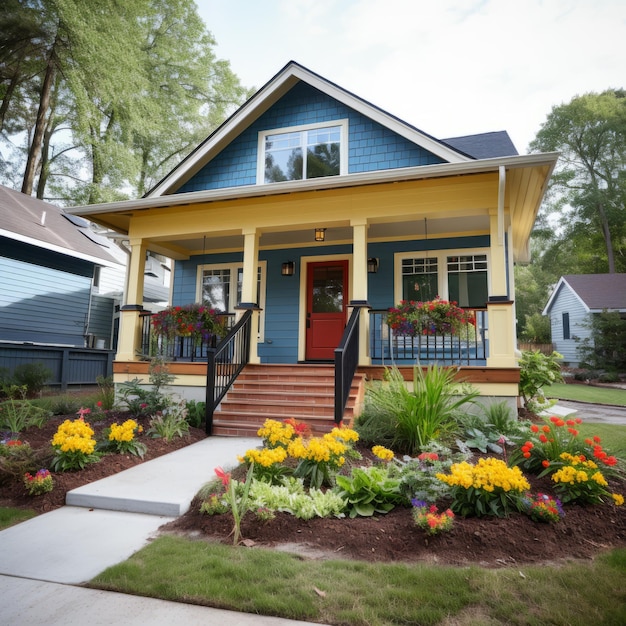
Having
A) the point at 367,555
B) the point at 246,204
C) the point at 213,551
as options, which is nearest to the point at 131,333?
the point at 246,204

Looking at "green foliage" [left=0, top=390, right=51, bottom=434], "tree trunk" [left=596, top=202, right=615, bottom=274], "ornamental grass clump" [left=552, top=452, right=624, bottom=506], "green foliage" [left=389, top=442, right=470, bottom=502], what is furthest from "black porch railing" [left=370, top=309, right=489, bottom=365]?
"tree trunk" [left=596, top=202, right=615, bottom=274]

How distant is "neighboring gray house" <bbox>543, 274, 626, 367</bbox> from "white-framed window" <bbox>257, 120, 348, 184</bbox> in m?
14.8

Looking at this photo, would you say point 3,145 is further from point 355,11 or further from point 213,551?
point 213,551

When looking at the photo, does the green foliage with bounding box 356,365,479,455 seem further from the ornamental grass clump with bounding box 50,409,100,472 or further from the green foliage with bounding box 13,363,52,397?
the green foliage with bounding box 13,363,52,397

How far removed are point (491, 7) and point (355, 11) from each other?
2352 millimetres

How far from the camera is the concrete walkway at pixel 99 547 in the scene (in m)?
2.09

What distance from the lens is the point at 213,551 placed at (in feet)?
8.75

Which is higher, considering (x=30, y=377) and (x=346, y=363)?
(x=346, y=363)

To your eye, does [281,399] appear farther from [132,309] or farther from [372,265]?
[372,265]

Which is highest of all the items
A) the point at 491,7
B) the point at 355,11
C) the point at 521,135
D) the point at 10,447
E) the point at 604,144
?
the point at 521,135

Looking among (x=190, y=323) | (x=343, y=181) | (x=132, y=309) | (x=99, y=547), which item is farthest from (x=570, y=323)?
(x=99, y=547)

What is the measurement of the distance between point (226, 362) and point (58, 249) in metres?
8.81

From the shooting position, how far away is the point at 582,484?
3.21m

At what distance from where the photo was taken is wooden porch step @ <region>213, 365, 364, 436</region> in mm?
5812
